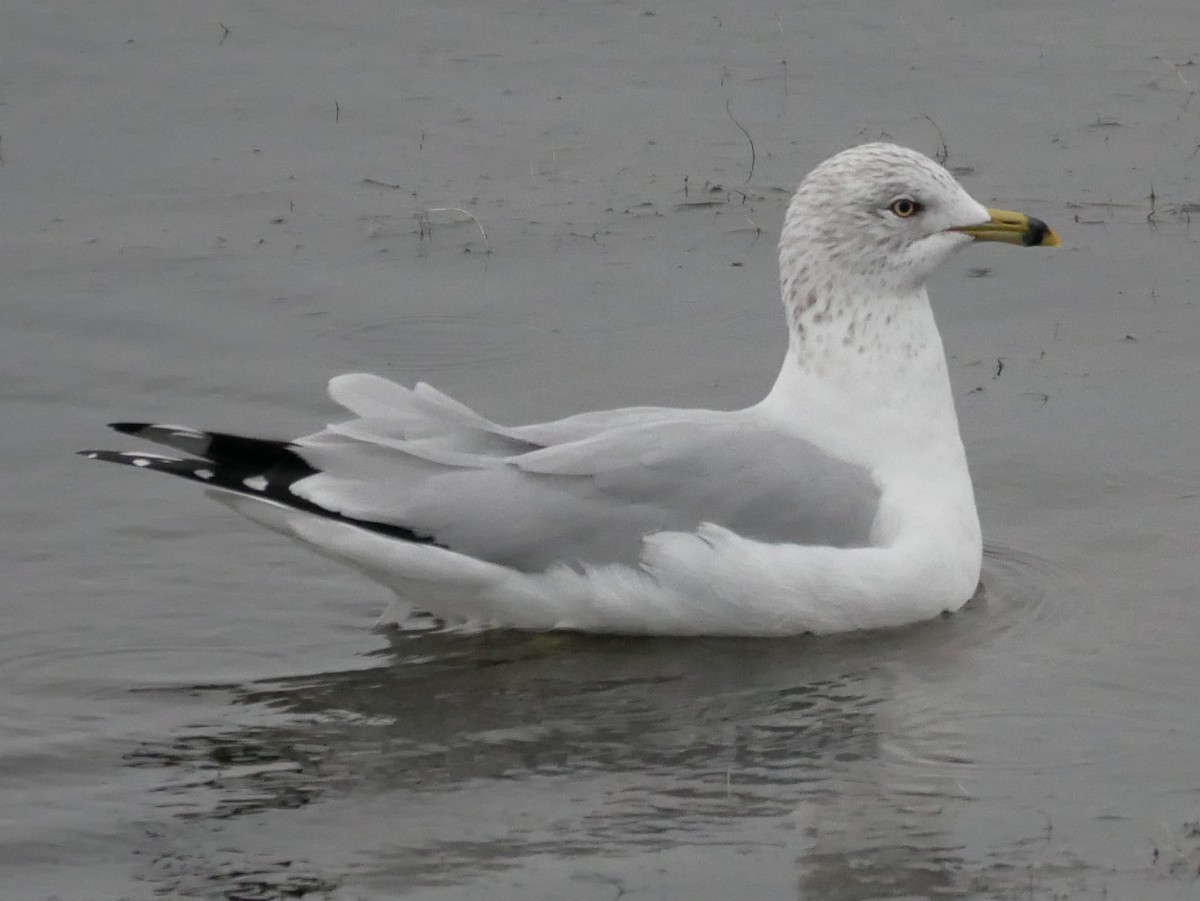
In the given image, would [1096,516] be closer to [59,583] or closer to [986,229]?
[986,229]

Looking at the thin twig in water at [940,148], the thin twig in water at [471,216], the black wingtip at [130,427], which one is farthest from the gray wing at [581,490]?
the thin twig in water at [940,148]

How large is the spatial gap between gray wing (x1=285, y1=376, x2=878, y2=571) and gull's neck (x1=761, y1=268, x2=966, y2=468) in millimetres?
313

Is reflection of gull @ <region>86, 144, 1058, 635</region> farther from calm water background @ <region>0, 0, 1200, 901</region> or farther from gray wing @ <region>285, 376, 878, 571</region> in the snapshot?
calm water background @ <region>0, 0, 1200, 901</region>

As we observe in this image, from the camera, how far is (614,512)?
748 centimetres

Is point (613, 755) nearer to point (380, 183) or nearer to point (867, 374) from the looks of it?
point (867, 374)

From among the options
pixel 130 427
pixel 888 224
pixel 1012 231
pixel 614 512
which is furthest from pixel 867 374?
pixel 130 427

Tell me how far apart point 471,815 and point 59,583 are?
2.30 metres

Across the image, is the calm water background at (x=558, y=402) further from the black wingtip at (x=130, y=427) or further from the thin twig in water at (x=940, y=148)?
the black wingtip at (x=130, y=427)

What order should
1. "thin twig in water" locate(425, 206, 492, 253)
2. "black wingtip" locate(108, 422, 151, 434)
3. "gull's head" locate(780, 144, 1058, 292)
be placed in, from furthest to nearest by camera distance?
"thin twig in water" locate(425, 206, 492, 253) → "gull's head" locate(780, 144, 1058, 292) → "black wingtip" locate(108, 422, 151, 434)

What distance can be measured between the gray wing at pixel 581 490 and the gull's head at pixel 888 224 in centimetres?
78

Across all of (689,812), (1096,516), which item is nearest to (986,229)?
(1096,516)

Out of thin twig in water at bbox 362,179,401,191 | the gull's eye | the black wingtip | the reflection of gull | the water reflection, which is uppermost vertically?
thin twig in water at bbox 362,179,401,191

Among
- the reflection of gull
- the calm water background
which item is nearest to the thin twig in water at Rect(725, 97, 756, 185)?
the calm water background

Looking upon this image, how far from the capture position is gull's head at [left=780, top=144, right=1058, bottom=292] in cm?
796
